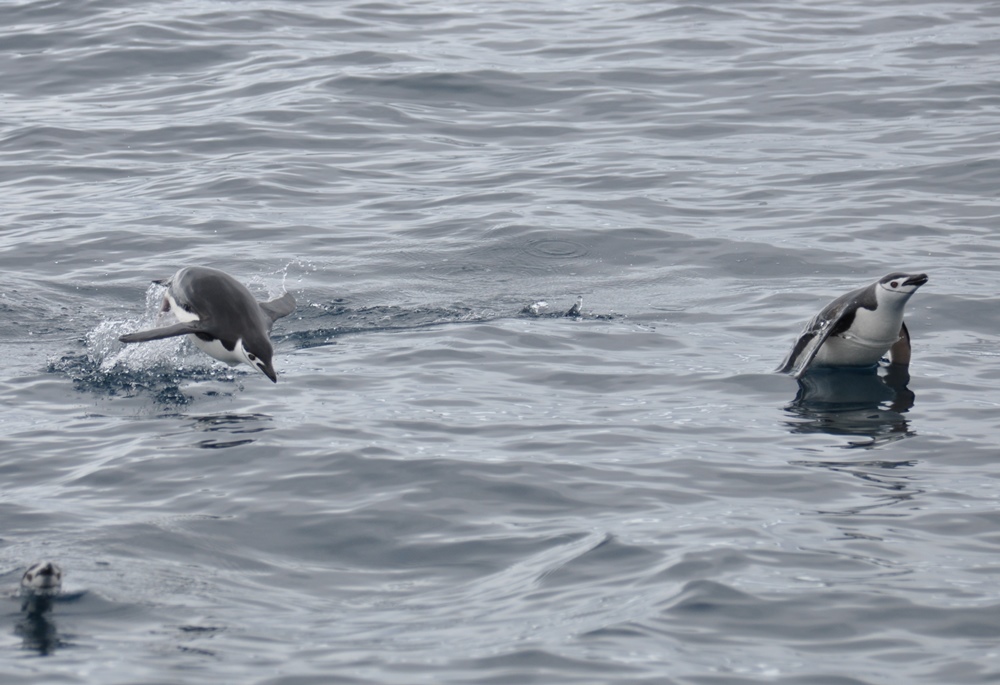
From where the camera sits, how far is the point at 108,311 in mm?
12062

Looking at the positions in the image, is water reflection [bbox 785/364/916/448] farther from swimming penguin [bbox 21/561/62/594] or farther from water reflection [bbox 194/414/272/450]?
swimming penguin [bbox 21/561/62/594]

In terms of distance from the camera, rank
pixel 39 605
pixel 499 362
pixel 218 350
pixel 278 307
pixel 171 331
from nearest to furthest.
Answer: pixel 39 605, pixel 171 331, pixel 218 350, pixel 499 362, pixel 278 307

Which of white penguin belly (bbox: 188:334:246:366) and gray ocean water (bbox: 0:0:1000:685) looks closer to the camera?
gray ocean water (bbox: 0:0:1000:685)

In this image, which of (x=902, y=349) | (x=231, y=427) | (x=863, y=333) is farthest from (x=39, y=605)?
(x=902, y=349)

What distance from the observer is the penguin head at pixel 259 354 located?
970 cm

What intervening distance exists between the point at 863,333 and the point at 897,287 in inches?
16.2

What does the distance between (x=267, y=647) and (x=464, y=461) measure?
262cm

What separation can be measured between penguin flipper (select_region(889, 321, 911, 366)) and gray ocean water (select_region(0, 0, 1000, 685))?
280 millimetres

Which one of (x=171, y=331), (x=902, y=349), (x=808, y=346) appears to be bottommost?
(x=902, y=349)

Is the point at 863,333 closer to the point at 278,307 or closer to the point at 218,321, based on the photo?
the point at 278,307

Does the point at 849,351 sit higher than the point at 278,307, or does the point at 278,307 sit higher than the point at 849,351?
the point at 278,307

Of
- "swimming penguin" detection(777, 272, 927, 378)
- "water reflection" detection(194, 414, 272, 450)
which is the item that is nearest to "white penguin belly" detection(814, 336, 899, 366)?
"swimming penguin" detection(777, 272, 927, 378)

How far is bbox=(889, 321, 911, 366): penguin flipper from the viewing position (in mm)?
10727

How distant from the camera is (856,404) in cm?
998
